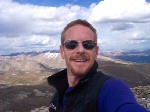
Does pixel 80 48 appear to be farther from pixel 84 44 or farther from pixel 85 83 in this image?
pixel 85 83

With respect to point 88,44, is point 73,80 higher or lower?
lower

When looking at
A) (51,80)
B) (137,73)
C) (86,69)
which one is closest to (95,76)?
(86,69)

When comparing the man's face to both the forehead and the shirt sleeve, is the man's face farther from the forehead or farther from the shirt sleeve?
the shirt sleeve

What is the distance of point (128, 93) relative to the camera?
2.71 meters

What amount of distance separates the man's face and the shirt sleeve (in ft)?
2.25

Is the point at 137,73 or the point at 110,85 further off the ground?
the point at 110,85

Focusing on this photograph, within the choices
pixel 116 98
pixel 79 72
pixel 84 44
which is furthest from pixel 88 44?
pixel 116 98

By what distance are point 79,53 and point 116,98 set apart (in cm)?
132

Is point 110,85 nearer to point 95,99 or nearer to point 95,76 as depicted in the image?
→ point 95,99

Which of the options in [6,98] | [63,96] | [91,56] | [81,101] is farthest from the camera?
[6,98]

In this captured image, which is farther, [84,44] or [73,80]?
[73,80]

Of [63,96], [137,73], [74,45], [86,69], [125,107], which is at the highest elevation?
[74,45]

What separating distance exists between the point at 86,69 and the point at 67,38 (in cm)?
66

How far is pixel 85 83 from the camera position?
3.44 m
